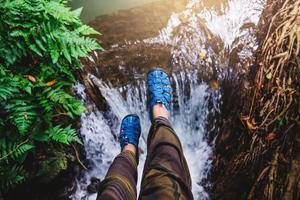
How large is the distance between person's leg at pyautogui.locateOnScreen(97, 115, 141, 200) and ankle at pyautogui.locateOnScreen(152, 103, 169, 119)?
0.31 meters

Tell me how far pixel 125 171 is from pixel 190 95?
179 cm

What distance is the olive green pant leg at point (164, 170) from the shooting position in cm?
279

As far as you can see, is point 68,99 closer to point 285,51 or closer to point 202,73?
point 202,73

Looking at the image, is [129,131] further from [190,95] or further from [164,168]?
[164,168]

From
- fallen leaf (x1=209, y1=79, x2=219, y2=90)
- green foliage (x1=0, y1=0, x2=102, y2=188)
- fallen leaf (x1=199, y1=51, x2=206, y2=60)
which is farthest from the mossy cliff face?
green foliage (x1=0, y1=0, x2=102, y2=188)

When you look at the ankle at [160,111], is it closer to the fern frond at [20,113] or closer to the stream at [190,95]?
the stream at [190,95]

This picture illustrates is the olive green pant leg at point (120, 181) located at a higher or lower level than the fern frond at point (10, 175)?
lower

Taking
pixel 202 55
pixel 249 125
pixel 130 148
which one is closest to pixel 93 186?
pixel 130 148

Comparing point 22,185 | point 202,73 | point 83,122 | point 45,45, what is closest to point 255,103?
point 202,73

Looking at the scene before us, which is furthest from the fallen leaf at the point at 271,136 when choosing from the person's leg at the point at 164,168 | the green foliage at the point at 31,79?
the green foliage at the point at 31,79

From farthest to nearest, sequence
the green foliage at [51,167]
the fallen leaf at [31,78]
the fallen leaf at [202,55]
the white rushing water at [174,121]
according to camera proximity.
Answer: the fallen leaf at [202,55] < the white rushing water at [174,121] < the green foliage at [51,167] < the fallen leaf at [31,78]

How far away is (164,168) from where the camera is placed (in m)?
3.01

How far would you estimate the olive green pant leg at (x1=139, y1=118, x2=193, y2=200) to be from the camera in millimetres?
2785

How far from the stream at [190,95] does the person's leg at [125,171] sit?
382 millimetres
